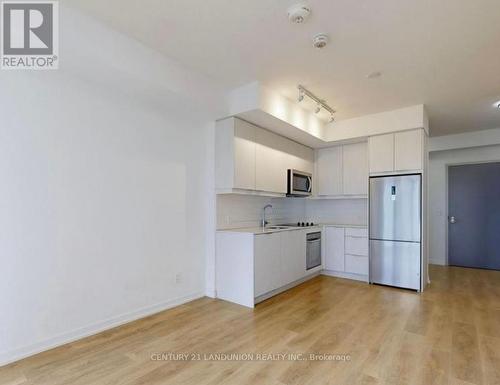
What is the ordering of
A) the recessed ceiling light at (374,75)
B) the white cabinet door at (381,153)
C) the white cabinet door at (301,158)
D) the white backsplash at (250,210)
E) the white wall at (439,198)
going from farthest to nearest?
the white wall at (439,198)
the white cabinet door at (301,158)
the white cabinet door at (381,153)
the white backsplash at (250,210)
the recessed ceiling light at (374,75)

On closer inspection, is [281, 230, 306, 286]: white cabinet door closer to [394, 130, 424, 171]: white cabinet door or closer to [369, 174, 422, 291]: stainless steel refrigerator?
[369, 174, 422, 291]: stainless steel refrigerator

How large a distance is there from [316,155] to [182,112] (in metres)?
2.90

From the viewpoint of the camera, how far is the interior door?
5.62 m

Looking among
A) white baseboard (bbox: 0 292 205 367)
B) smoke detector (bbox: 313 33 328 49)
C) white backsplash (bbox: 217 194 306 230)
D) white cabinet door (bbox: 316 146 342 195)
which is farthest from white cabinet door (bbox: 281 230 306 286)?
smoke detector (bbox: 313 33 328 49)

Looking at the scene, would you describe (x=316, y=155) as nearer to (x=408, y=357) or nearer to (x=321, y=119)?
(x=321, y=119)

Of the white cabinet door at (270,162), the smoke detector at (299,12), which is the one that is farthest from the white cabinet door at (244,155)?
the smoke detector at (299,12)

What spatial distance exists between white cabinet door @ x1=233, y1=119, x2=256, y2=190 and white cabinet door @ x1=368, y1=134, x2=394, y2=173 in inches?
78.8

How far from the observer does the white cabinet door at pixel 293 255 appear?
13.3 ft

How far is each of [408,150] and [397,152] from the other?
15cm

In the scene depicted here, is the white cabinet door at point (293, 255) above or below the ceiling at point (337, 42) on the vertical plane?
below

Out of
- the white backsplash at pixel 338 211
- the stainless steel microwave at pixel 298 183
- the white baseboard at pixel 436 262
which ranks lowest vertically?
the white baseboard at pixel 436 262

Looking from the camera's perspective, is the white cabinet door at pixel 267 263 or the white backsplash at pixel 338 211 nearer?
the white cabinet door at pixel 267 263

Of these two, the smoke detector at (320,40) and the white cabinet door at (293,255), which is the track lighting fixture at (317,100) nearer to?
the smoke detector at (320,40)
